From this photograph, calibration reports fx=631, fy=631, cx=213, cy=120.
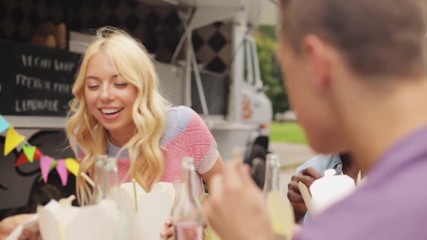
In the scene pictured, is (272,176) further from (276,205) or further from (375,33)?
(375,33)

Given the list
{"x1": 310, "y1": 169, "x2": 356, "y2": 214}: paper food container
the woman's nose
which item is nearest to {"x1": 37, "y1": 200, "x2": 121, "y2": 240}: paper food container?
{"x1": 310, "y1": 169, "x2": 356, "y2": 214}: paper food container

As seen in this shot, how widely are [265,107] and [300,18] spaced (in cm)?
700

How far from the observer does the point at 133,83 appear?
1.92m

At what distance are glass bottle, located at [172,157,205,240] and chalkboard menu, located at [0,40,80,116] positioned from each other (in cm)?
275

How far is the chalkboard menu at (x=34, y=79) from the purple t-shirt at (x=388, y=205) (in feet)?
10.7

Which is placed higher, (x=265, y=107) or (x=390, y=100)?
(x=390, y=100)

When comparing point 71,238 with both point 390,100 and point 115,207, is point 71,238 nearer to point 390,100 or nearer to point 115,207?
point 115,207

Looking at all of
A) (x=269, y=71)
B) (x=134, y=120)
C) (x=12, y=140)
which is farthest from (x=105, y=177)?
(x=269, y=71)

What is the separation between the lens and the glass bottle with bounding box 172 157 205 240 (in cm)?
120

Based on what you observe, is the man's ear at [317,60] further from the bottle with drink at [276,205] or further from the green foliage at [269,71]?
the green foliage at [269,71]

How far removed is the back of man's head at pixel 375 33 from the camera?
794mm

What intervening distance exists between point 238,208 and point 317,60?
0.23 m

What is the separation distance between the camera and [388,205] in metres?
0.71

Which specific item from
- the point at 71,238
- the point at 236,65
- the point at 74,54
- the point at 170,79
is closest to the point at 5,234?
the point at 71,238
